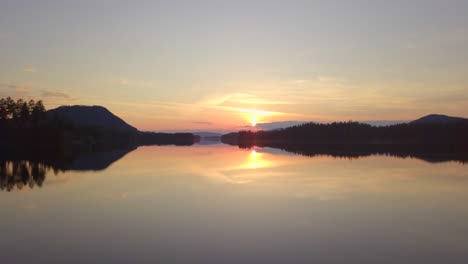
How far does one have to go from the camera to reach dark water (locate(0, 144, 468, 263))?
12.6 meters

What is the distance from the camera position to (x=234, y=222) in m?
17.4

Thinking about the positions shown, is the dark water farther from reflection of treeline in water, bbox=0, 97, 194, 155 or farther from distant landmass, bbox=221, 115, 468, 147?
distant landmass, bbox=221, 115, 468, 147

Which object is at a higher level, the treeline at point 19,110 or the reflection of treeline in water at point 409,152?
the treeline at point 19,110

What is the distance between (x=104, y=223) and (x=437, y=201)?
1835cm

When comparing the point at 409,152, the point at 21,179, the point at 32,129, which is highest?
the point at 32,129

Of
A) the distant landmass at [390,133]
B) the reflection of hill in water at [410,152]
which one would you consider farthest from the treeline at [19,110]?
the distant landmass at [390,133]

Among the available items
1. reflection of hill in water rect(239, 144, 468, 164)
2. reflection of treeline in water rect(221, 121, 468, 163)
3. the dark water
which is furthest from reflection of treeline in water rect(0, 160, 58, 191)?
reflection of treeline in water rect(221, 121, 468, 163)

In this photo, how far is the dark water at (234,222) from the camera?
12641 mm

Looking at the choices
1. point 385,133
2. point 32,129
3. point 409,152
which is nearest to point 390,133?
point 385,133

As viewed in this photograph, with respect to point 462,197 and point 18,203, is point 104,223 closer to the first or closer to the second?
point 18,203

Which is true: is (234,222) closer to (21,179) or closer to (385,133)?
(21,179)

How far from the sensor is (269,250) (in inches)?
516

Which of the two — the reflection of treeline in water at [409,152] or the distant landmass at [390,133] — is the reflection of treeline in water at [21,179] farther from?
the distant landmass at [390,133]

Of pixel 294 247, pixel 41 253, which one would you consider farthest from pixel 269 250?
pixel 41 253
